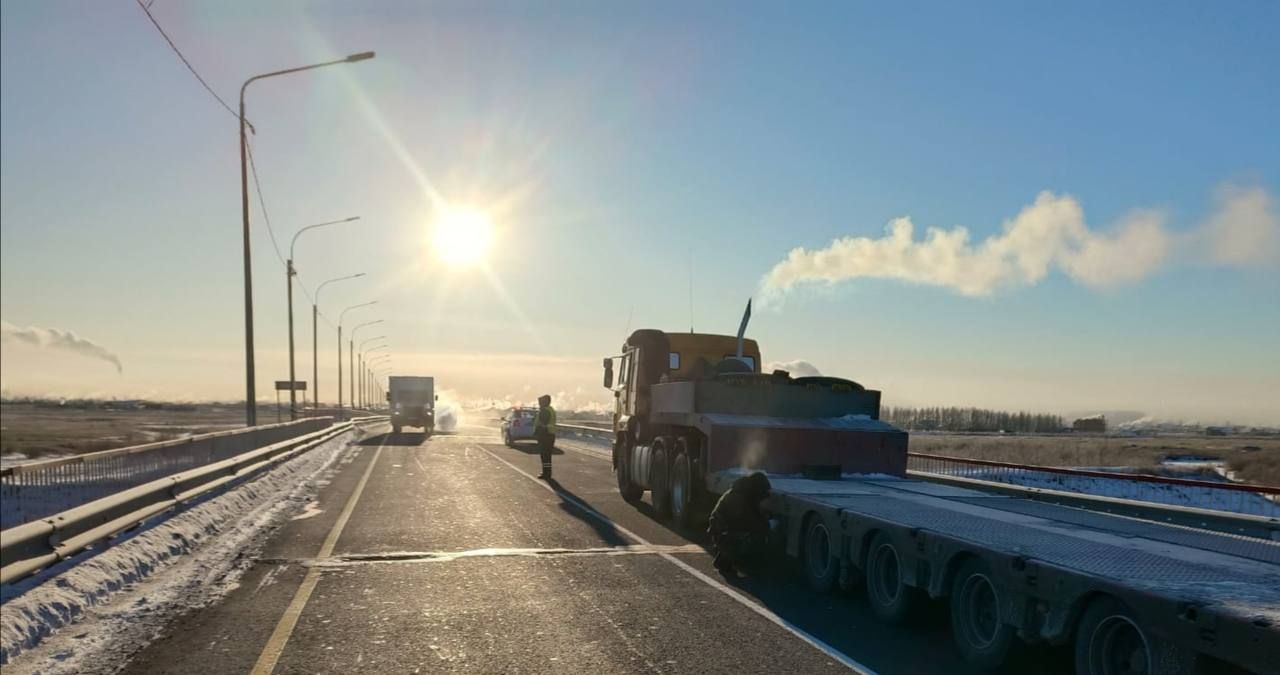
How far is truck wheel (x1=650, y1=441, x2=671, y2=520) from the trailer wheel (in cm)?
471

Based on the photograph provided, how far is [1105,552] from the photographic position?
5.89m

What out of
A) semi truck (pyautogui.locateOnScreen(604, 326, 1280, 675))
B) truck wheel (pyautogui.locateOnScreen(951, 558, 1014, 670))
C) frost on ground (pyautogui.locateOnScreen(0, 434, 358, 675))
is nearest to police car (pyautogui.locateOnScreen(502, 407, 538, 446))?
semi truck (pyautogui.locateOnScreen(604, 326, 1280, 675))

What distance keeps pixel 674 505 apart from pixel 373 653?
23.6 feet

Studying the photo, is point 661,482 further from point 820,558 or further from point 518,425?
point 518,425

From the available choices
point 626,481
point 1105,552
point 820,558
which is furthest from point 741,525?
point 626,481

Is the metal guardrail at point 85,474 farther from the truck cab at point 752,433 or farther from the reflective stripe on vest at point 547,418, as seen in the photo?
the reflective stripe on vest at point 547,418

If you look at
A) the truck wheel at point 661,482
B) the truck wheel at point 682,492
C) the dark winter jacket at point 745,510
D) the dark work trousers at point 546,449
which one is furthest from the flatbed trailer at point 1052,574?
the dark work trousers at point 546,449

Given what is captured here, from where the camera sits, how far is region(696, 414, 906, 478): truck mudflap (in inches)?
446

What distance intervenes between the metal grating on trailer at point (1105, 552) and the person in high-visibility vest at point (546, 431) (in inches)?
485

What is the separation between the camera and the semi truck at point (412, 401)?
157 feet

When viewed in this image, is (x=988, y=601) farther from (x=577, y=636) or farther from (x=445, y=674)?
(x=445, y=674)

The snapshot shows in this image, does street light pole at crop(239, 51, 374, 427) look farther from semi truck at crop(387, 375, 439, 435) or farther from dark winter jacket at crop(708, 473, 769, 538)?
semi truck at crop(387, 375, 439, 435)

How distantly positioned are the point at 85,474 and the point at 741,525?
6.97m

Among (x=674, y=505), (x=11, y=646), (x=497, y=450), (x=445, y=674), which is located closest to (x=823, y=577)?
(x=445, y=674)
